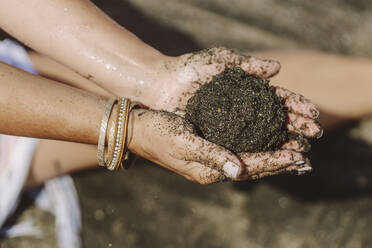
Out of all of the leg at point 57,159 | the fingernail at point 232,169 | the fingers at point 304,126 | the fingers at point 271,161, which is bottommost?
the leg at point 57,159

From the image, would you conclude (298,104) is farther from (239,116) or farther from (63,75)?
(63,75)

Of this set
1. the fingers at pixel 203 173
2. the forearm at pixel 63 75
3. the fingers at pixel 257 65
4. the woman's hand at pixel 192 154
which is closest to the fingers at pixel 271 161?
the woman's hand at pixel 192 154

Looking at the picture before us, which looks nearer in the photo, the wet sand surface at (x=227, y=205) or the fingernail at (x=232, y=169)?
the fingernail at (x=232, y=169)

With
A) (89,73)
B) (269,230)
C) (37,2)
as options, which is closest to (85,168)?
(89,73)

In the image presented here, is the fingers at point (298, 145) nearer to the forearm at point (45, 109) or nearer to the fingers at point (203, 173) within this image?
the fingers at point (203, 173)

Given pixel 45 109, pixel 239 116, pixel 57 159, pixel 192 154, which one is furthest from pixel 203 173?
pixel 57 159

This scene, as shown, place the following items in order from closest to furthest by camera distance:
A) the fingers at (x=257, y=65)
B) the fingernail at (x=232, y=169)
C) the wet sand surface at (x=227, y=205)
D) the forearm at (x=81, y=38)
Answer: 1. the fingernail at (x=232, y=169)
2. the forearm at (x=81, y=38)
3. the fingers at (x=257, y=65)
4. the wet sand surface at (x=227, y=205)

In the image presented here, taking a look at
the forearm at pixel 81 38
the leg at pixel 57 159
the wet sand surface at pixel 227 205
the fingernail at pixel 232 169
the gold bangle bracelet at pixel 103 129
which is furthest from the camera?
the wet sand surface at pixel 227 205

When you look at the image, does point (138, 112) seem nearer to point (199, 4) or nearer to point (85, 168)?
point (85, 168)

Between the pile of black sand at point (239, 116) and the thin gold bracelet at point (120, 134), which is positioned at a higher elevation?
the pile of black sand at point (239, 116)
